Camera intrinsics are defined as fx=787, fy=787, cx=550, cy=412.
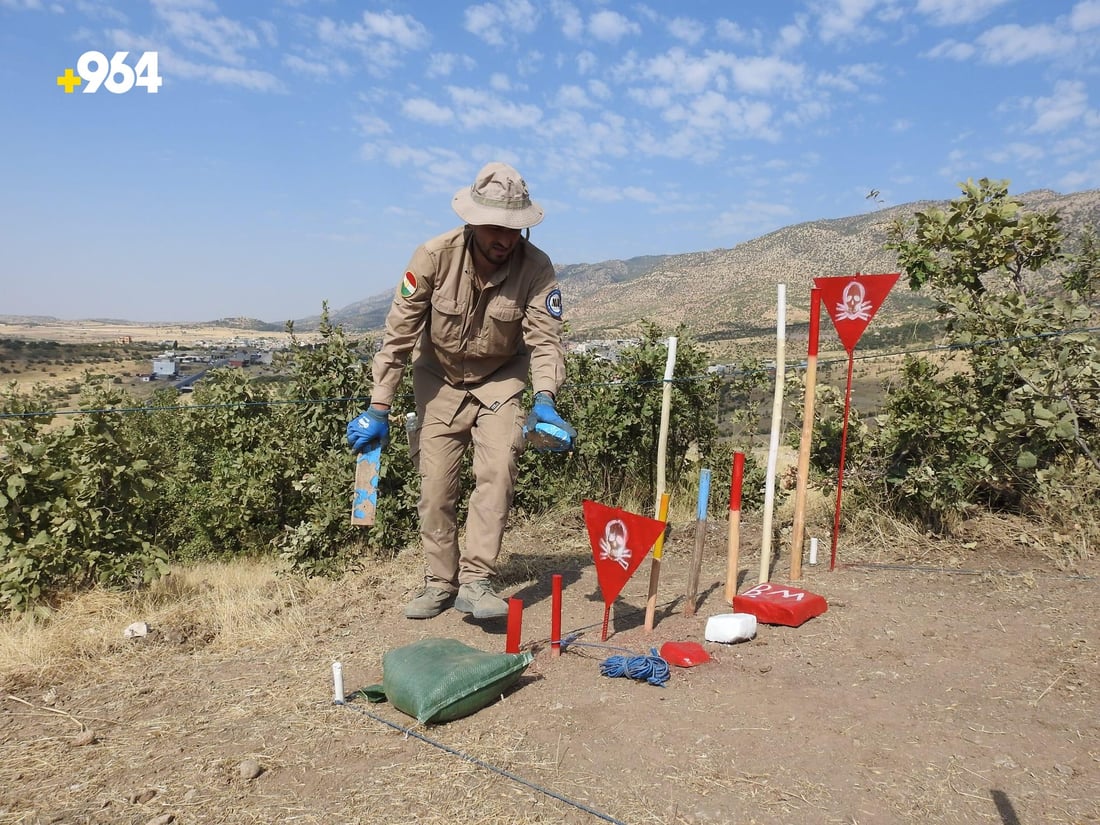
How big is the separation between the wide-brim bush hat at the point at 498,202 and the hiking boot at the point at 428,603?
205 cm

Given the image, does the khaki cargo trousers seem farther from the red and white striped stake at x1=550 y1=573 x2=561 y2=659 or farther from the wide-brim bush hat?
the wide-brim bush hat

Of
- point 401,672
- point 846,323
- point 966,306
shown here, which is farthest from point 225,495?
point 966,306

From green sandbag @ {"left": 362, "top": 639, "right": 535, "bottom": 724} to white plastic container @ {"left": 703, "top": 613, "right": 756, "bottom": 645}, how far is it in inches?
40.8

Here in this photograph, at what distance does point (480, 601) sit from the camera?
13.5 feet

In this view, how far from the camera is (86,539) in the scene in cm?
533

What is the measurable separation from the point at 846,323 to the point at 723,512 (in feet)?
9.20

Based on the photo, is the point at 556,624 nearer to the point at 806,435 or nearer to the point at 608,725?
the point at 608,725

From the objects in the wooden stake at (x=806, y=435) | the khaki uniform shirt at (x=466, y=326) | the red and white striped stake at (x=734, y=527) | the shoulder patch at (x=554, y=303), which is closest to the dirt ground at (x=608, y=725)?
the red and white striped stake at (x=734, y=527)

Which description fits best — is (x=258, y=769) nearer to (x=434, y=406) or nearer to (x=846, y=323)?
(x=434, y=406)

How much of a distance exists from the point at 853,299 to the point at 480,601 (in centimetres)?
284

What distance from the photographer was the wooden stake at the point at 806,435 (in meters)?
4.61

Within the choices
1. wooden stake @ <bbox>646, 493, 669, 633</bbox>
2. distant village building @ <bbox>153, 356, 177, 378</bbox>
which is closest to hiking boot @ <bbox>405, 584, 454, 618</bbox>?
wooden stake @ <bbox>646, 493, 669, 633</bbox>

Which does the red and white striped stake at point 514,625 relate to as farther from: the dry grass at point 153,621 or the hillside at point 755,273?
the hillside at point 755,273

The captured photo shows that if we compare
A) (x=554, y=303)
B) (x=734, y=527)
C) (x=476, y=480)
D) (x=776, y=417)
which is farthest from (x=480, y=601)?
(x=776, y=417)
